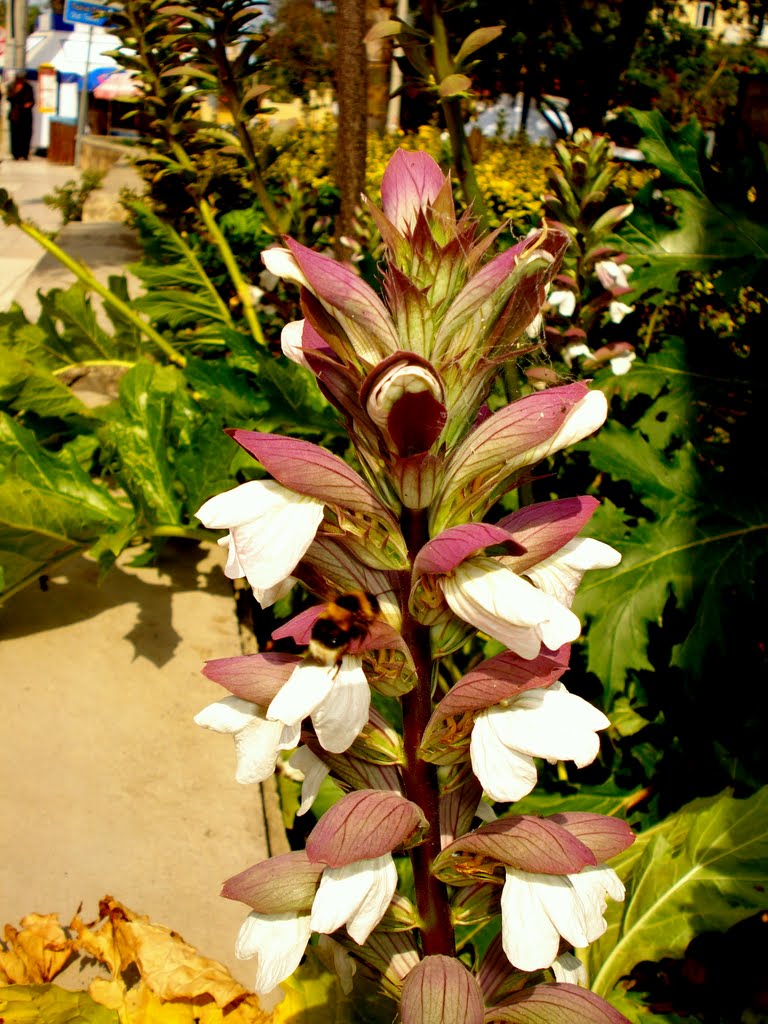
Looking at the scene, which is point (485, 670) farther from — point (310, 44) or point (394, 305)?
point (310, 44)

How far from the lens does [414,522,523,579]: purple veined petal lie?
87cm

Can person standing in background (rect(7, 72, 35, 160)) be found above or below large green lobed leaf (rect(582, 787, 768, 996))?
below

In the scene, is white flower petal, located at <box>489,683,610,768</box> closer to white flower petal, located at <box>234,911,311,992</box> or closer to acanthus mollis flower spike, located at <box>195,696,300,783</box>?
acanthus mollis flower spike, located at <box>195,696,300,783</box>

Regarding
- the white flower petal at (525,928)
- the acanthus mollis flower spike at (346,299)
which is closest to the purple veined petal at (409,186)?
the acanthus mollis flower spike at (346,299)

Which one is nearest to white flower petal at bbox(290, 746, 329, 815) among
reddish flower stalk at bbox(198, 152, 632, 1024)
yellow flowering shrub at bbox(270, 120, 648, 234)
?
reddish flower stalk at bbox(198, 152, 632, 1024)

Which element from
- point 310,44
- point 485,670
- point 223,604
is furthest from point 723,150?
point 310,44

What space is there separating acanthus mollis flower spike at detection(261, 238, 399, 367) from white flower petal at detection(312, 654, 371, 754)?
1.16ft

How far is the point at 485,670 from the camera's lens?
98cm

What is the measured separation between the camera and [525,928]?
96cm

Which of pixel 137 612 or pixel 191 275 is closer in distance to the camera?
pixel 137 612

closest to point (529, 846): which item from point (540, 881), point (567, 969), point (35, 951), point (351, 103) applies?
point (540, 881)

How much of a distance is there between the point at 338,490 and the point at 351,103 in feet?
12.7

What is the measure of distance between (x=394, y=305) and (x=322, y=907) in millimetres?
660

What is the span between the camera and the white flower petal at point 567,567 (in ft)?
3.27
